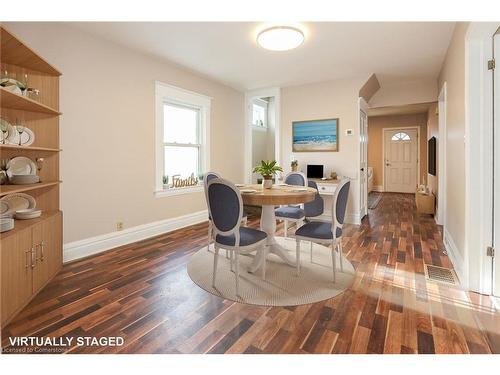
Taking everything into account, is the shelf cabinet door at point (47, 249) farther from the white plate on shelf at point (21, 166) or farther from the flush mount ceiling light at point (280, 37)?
the flush mount ceiling light at point (280, 37)

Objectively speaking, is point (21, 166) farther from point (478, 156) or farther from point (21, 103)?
point (478, 156)

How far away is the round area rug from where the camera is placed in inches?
85.1

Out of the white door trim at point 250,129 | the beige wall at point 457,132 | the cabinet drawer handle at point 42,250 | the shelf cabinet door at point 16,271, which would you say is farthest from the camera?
the white door trim at point 250,129

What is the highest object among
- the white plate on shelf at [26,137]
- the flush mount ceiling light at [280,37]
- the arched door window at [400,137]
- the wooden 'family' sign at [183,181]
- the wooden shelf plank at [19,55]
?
the flush mount ceiling light at [280,37]

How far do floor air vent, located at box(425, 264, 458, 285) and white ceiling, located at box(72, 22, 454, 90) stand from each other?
2.57m

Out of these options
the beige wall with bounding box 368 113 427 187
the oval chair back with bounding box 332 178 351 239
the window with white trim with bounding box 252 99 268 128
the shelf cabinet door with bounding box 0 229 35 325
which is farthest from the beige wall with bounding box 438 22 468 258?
the beige wall with bounding box 368 113 427 187

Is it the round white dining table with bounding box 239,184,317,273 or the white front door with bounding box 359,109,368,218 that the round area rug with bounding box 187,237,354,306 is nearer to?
the round white dining table with bounding box 239,184,317,273

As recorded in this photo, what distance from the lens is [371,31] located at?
10.0 ft

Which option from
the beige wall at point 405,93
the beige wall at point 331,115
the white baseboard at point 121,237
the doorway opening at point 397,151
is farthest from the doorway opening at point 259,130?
the doorway opening at point 397,151

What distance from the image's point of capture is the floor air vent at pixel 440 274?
2479 millimetres

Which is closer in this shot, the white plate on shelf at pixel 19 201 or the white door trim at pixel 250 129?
the white plate on shelf at pixel 19 201

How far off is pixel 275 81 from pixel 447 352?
4555 millimetres

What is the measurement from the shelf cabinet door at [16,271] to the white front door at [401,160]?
30.2 ft

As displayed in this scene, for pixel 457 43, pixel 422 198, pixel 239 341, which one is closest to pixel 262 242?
pixel 239 341
